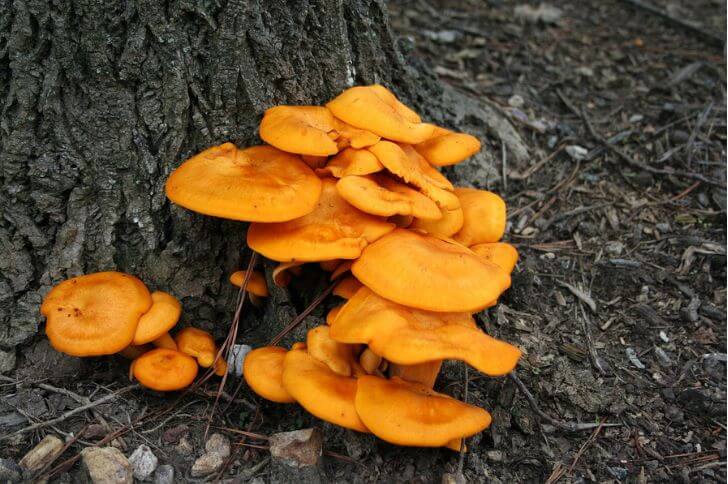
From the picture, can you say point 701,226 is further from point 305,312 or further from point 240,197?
point 240,197

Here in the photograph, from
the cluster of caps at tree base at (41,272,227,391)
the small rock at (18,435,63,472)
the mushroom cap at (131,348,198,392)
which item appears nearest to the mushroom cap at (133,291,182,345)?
the cluster of caps at tree base at (41,272,227,391)

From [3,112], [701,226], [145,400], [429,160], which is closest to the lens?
[3,112]

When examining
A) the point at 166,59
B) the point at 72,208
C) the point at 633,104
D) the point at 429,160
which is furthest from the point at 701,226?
the point at 72,208

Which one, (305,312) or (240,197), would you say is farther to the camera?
(305,312)

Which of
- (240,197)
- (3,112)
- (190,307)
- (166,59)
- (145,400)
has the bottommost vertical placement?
(145,400)

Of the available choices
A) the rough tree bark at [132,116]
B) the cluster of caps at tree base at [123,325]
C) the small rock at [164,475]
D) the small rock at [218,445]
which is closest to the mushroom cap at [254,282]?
the rough tree bark at [132,116]

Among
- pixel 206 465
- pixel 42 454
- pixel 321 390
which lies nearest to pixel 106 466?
pixel 42 454
